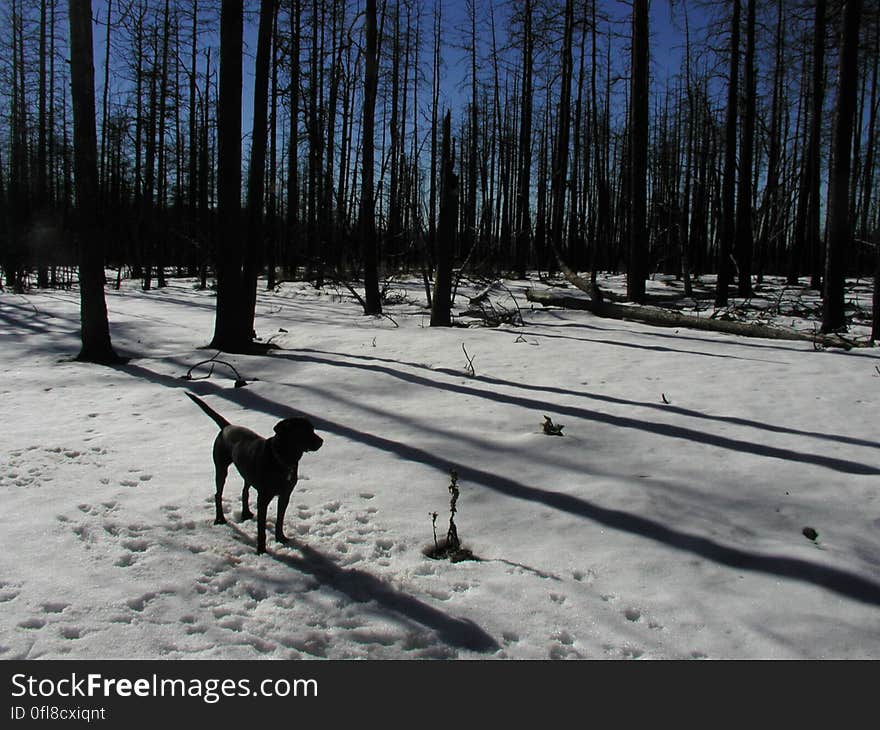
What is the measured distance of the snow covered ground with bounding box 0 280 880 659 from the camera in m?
2.59

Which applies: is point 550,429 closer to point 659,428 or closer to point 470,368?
point 659,428

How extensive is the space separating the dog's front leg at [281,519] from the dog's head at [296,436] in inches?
16.2

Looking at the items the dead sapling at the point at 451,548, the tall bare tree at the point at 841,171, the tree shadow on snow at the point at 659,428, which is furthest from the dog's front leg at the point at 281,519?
the tall bare tree at the point at 841,171

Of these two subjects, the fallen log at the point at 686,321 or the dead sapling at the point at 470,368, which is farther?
the fallen log at the point at 686,321

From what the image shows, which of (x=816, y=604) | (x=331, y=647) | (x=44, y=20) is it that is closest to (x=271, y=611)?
(x=331, y=647)

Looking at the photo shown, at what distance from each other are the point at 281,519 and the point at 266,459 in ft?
1.37

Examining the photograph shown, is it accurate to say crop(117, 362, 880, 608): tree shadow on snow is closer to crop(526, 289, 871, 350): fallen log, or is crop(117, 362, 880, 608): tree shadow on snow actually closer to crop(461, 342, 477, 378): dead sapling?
crop(461, 342, 477, 378): dead sapling

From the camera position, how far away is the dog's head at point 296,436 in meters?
2.99

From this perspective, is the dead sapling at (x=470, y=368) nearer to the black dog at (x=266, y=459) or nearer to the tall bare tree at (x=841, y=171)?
the black dog at (x=266, y=459)

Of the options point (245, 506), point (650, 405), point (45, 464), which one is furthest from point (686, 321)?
point (45, 464)
